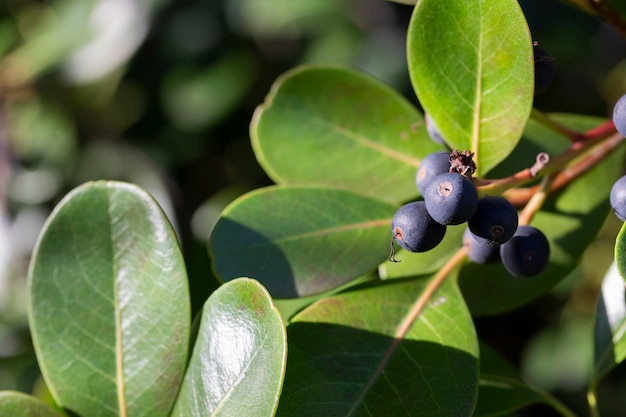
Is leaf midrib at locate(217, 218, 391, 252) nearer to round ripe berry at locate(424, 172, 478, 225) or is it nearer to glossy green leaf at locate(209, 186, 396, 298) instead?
glossy green leaf at locate(209, 186, 396, 298)

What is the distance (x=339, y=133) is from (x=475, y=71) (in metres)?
0.41

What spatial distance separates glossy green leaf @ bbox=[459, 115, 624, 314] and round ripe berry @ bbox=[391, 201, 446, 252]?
409 millimetres

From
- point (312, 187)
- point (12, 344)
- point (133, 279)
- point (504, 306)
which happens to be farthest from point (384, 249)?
point (12, 344)

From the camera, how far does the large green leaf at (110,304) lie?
108cm

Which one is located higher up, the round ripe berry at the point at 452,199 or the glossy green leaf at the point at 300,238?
the round ripe berry at the point at 452,199

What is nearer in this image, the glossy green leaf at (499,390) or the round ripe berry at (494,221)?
the round ripe berry at (494,221)

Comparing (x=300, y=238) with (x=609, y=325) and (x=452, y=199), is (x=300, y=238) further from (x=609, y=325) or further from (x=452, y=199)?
(x=609, y=325)

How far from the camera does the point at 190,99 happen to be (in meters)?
2.92

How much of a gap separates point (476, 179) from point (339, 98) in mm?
485

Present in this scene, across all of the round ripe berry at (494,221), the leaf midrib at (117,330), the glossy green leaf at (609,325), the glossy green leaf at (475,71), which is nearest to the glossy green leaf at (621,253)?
the round ripe berry at (494,221)

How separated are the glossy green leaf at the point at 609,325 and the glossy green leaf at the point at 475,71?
36cm

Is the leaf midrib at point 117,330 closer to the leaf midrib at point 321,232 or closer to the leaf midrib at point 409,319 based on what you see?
the leaf midrib at point 321,232

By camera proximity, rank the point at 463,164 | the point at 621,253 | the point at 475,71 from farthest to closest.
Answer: the point at 475,71 → the point at 463,164 → the point at 621,253

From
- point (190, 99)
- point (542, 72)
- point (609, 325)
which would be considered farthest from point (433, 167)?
point (190, 99)
